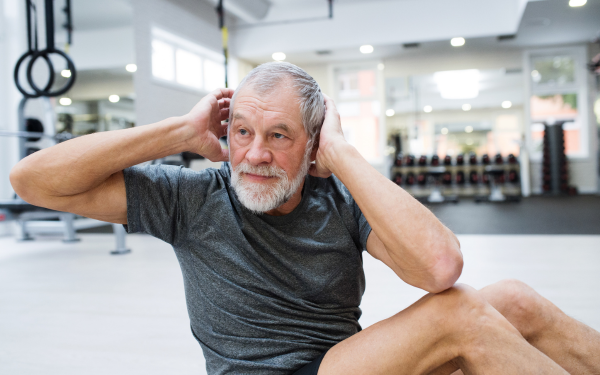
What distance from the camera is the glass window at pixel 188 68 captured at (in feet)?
23.9

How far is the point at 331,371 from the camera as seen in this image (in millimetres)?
830

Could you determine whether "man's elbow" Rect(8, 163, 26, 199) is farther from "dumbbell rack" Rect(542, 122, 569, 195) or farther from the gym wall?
"dumbbell rack" Rect(542, 122, 569, 195)

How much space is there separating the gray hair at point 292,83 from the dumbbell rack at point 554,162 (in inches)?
336

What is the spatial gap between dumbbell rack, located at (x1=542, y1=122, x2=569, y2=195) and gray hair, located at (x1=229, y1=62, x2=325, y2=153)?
8.53 metres

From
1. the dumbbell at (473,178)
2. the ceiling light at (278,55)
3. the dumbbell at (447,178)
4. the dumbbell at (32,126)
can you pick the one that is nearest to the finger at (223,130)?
the dumbbell at (32,126)

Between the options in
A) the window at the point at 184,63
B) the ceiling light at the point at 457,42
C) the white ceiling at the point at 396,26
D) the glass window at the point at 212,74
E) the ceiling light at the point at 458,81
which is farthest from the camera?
the ceiling light at the point at 458,81

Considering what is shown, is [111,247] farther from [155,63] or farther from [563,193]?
[563,193]

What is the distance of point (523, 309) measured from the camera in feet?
3.18

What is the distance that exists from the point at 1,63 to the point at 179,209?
516cm

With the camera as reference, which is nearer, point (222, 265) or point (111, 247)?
point (222, 265)

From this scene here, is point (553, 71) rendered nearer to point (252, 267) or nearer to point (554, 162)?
point (554, 162)

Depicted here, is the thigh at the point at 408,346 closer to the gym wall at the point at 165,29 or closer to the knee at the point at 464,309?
the knee at the point at 464,309

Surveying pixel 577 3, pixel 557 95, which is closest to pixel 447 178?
pixel 557 95

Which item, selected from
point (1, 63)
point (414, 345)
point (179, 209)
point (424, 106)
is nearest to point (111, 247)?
point (1, 63)
